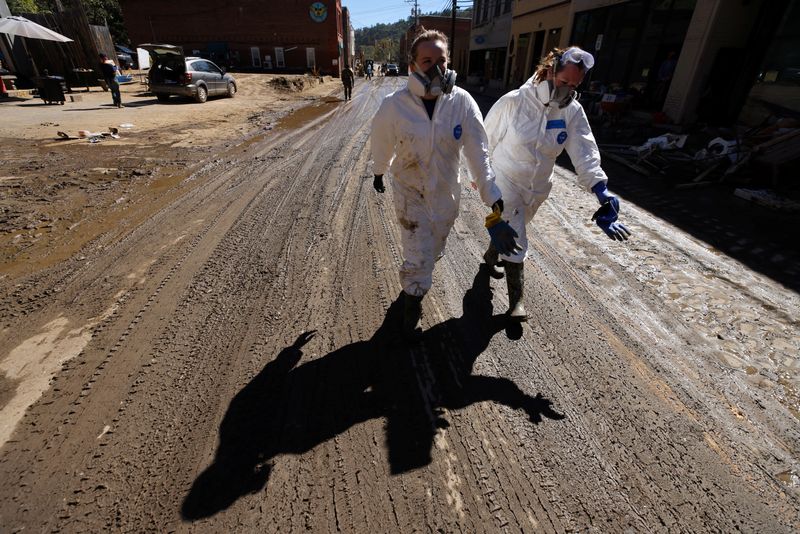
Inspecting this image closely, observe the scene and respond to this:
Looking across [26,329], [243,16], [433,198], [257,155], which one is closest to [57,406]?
[26,329]

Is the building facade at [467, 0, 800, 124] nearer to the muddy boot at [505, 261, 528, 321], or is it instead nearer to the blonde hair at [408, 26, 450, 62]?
the muddy boot at [505, 261, 528, 321]

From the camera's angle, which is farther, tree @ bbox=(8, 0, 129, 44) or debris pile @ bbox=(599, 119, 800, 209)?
tree @ bbox=(8, 0, 129, 44)

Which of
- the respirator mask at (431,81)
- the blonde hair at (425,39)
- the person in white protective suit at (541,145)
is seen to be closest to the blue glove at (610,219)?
the person in white protective suit at (541,145)

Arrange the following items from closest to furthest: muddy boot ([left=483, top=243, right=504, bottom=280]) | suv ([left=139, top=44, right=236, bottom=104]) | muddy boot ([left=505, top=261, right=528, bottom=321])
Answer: muddy boot ([left=505, top=261, right=528, bottom=321]) < muddy boot ([left=483, top=243, right=504, bottom=280]) < suv ([left=139, top=44, right=236, bottom=104])

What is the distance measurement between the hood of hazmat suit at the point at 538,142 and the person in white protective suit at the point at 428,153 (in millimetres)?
484

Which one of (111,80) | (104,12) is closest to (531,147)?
(111,80)

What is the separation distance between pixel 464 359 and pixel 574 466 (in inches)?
36.3

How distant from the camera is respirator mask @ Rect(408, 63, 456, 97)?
2.34 metres

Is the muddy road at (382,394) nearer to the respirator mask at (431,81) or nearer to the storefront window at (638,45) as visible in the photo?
Answer: the respirator mask at (431,81)

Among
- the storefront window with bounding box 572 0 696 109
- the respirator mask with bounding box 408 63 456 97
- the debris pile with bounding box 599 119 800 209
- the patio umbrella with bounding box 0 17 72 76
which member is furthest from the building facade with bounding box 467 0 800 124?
the patio umbrella with bounding box 0 17 72 76

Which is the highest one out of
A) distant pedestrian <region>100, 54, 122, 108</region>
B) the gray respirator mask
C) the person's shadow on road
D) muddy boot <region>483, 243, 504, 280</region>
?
the gray respirator mask

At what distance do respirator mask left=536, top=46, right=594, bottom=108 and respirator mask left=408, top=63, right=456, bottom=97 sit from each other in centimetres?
74

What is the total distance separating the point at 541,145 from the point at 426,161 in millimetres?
935

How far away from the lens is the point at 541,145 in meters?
2.78
